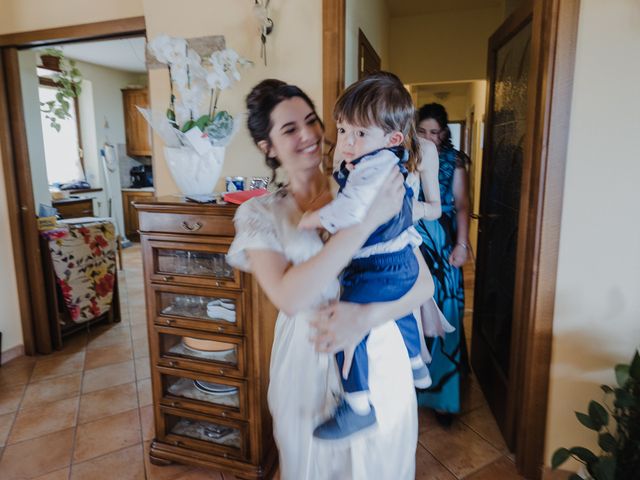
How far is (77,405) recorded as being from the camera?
8.29 ft

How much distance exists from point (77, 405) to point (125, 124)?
18.6 feet

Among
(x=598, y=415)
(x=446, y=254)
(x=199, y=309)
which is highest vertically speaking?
(x=446, y=254)

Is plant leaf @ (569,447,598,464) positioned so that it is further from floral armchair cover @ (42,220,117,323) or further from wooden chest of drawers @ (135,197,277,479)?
floral armchair cover @ (42,220,117,323)

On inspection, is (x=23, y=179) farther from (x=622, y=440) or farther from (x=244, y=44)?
(x=622, y=440)

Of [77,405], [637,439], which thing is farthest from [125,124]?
[637,439]

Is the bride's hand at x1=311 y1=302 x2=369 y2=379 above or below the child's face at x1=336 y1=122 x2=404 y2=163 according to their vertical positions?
below

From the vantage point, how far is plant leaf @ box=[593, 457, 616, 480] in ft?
4.56

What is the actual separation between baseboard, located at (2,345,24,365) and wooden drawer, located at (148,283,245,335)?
189 centimetres

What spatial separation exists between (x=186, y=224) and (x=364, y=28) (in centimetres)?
207

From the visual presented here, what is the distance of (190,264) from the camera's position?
183 centimetres

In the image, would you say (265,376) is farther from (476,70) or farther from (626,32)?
(476,70)

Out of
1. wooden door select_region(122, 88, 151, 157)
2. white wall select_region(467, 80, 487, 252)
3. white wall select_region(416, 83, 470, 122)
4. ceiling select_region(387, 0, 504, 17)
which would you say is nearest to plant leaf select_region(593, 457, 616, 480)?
ceiling select_region(387, 0, 504, 17)

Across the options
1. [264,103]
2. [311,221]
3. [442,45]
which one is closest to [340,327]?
[311,221]

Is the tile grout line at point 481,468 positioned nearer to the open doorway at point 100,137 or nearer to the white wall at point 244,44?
the white wall at point 244,44
